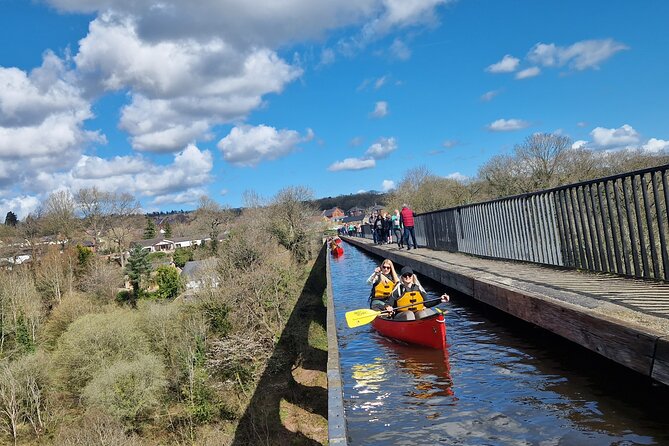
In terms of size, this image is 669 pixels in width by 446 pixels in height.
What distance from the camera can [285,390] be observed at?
27.7 meters

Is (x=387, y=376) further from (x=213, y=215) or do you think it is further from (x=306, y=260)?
(x=213, y=215)

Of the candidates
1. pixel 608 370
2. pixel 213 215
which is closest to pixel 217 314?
pixel 608 370

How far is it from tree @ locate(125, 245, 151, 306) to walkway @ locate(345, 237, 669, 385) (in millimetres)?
55041

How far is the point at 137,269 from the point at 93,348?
84.4 ft

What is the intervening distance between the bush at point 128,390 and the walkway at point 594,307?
2609 cm

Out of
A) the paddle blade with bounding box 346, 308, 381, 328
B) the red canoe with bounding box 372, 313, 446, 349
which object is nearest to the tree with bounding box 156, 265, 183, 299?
the paddle blade with bounding box 346, 308, 381, 328

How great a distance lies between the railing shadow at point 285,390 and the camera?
80.3ft

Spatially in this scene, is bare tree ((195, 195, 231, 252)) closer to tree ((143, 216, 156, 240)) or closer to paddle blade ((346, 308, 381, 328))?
tree ((143, 216, 156, 240))

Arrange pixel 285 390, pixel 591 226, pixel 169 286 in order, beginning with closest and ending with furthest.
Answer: pixel 591 226 < pixel 285 390 < pixel 169 286

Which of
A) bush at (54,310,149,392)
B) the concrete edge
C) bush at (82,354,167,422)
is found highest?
the concrete edge

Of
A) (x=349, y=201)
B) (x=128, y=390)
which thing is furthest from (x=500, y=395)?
(x=349, y=201)

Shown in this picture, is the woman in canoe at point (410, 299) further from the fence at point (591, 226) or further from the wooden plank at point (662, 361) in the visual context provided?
the wooden plank at point (662, 361)

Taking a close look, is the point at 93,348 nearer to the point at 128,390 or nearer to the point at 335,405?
the point at 128,390

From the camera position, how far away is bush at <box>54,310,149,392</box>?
1400 inches
